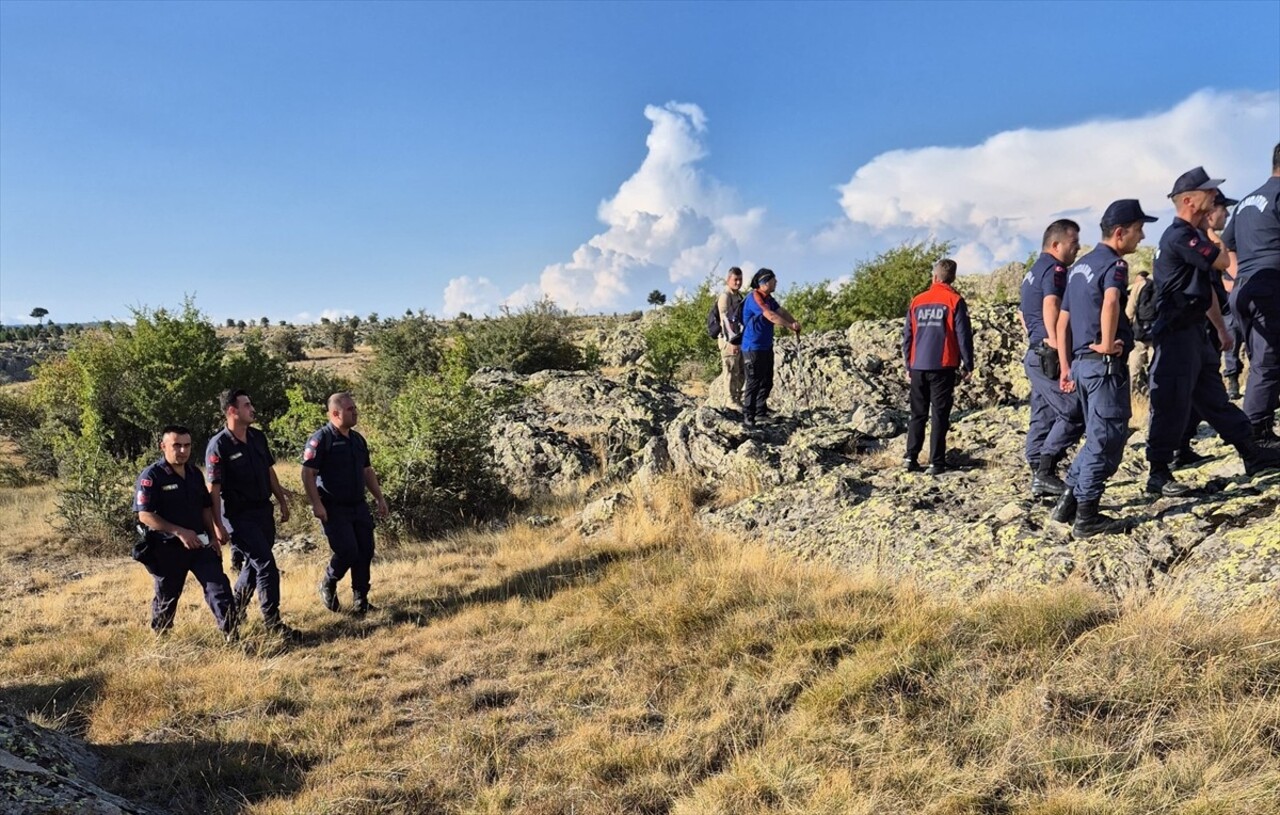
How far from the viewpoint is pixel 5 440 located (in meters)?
19.2

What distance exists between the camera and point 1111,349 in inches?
164

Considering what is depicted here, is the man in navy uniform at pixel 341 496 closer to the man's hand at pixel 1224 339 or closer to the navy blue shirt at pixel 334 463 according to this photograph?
the navy blue shirt at pixel 334 463

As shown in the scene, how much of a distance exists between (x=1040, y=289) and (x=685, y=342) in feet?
54.1

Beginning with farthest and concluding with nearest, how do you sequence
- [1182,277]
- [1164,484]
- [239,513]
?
[239,513] < [1164,484] < [1182,277]

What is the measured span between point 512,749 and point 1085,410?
13.3 ft

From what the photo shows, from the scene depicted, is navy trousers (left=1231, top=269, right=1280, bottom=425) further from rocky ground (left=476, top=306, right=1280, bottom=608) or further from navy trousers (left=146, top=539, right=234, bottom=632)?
navy trousers (left=146, top=539, right=234, bottom=632)

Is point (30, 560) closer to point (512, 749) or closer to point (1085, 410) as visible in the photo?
point (512, 749)

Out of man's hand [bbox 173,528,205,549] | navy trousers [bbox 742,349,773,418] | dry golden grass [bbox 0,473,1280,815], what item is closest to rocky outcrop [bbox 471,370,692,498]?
navy trousers [bbox 742,349,773,418]

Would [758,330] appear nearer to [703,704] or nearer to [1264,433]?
[1264,433]

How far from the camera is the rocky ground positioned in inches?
163

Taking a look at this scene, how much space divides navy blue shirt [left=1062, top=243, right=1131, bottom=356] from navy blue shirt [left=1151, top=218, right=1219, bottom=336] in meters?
0.41

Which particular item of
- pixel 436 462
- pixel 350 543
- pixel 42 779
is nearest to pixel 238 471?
pixel 350 543

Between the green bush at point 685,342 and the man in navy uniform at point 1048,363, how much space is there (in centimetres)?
1514

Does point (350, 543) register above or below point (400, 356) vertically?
A: below
